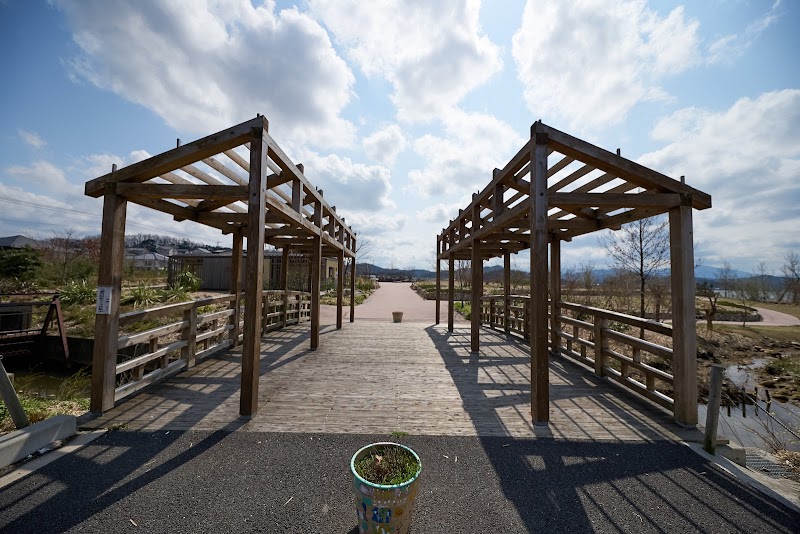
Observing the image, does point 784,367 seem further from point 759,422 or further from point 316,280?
point 316,280

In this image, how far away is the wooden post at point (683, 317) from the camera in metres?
3.67

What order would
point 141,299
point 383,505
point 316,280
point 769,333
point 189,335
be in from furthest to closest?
point 769,333, point 141,299, point 316,280, point 189,335, point 383,505

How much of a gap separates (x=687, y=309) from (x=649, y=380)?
1.18m

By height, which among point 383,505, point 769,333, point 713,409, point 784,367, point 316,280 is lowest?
point 784,367

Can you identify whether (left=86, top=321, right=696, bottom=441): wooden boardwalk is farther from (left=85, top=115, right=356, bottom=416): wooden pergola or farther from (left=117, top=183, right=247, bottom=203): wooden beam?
(left=117, top=183, right=247, bottom=203): wooden beam

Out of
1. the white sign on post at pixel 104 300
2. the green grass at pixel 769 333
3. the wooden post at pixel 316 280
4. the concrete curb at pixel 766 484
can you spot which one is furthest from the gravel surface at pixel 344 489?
the green grass at pixel 769 333

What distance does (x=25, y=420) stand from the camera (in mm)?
3049

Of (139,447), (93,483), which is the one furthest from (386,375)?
(93,483)

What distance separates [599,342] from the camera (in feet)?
17.3

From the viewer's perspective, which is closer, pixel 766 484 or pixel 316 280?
pixel 766 484

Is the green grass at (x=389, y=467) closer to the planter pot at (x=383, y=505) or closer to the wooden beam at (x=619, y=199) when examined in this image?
the planter pot at (x=383, y=505)

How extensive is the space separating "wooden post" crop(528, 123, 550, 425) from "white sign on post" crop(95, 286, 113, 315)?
5015 millimetres

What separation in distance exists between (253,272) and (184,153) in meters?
1.69

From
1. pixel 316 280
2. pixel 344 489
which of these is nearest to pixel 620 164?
pixel 344 489
